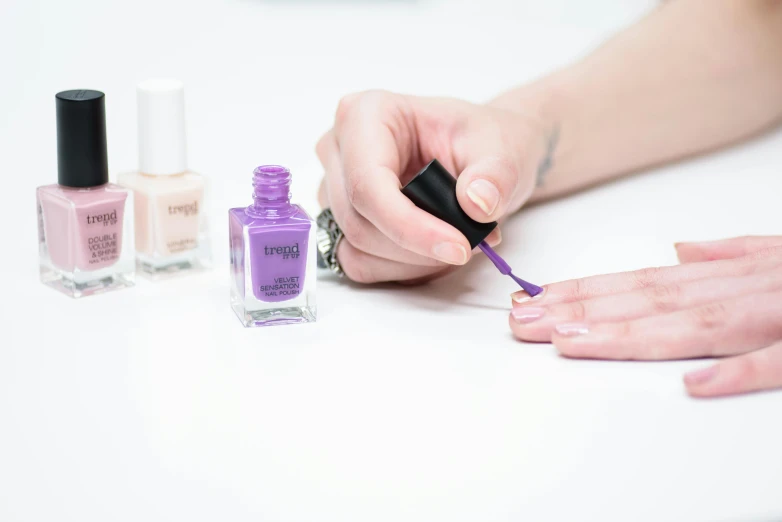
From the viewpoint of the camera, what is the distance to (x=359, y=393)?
2.86ft

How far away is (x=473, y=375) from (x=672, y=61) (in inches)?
29.5

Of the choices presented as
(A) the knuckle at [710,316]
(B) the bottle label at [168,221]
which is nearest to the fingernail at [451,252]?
(A) the knuckle at [710,316]

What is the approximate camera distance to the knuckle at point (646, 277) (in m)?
1.01

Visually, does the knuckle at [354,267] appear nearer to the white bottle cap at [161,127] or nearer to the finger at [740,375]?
the white bottle cap at [161,127]

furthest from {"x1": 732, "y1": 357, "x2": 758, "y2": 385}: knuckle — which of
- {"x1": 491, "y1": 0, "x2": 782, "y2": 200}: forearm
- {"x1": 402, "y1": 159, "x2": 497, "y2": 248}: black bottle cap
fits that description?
{"x1": 491, "y1": 0, "x2": 782, "y2": 200}: forearm

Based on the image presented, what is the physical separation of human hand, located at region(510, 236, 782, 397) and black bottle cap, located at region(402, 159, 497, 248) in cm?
12

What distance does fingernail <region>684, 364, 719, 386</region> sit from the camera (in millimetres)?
844

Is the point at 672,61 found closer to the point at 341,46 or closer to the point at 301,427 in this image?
the point at 341,46

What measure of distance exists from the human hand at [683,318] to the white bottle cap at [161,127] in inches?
18.0

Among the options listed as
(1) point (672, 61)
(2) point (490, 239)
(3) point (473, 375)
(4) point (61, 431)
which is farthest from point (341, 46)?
(4) point (61, 431)

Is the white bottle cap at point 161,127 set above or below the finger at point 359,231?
above

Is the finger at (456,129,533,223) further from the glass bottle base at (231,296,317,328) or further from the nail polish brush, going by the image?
the glass bottle base at (231,296,317,328)

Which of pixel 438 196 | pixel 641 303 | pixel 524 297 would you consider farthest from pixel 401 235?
pixel 641 303

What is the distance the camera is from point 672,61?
1.42m
